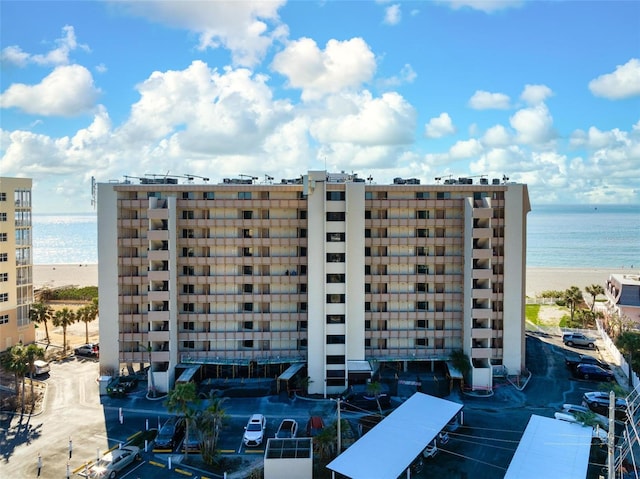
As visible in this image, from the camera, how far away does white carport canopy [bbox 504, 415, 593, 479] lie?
92.0 ft

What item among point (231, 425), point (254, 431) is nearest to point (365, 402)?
point (254, 431)

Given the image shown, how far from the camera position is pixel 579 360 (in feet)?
170

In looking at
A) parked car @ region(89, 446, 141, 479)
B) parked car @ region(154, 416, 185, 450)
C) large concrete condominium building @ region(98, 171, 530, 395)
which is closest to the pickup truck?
large concrete condominium building @ region(98, 171, 530, 395)

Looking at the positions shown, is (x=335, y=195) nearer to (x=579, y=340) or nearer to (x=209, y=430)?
(x=209, y=430)

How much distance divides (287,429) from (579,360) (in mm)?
33884

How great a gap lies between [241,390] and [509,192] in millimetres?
32810

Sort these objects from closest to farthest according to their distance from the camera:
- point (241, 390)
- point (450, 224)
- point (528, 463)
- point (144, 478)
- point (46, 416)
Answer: point (528, 463), point (144, 478), point (46, 416), point (241, 390), point (450, 224)

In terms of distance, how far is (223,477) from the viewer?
31703mm

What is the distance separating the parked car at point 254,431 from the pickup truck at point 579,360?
33.5 metres

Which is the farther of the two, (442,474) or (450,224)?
(450,224)

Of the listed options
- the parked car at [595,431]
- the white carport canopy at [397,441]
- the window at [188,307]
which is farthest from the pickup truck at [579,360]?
the window at [188,307]

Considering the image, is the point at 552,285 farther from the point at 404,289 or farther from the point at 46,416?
the point at 46,416

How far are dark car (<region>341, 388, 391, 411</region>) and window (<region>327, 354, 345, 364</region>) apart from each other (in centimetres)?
344

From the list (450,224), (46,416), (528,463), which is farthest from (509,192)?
(46,416)
